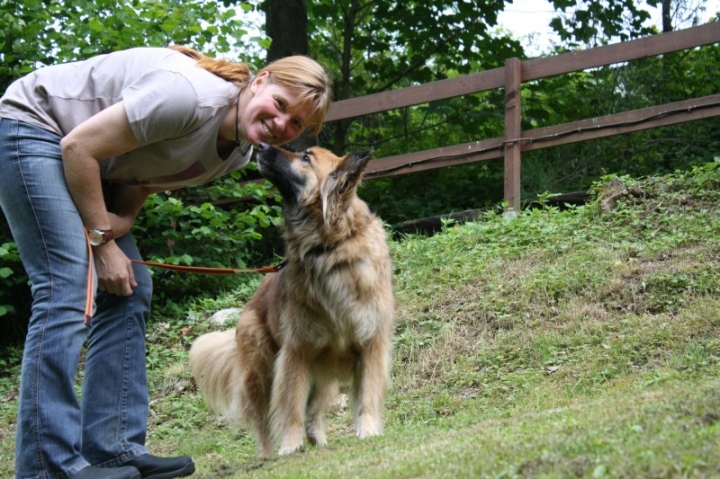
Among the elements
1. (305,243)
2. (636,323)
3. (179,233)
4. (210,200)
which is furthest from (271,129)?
(210,200)

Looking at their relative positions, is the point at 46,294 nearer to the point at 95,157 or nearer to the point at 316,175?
the point at 95,157

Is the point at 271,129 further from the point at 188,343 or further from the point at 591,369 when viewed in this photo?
the point at 188,343

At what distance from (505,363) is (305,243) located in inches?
78.4

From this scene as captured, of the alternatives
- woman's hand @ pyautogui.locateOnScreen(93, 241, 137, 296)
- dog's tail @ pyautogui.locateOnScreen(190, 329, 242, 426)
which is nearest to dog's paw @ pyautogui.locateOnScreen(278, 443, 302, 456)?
dog's tail @ pyautogui.locateOnScreen(190, 329, 242, 426)

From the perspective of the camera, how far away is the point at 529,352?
5.57 meters

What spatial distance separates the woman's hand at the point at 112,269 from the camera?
3.09 meters

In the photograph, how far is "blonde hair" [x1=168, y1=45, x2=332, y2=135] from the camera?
10.5 feet

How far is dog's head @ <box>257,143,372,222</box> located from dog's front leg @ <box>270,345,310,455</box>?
0.76 metres

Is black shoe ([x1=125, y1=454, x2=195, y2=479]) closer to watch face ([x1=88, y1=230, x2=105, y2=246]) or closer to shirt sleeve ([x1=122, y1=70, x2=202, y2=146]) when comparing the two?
watch face ([x1=88, y1=230, x2=105, y2=246])

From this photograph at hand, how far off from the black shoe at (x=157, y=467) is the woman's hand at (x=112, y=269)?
2.28 feet

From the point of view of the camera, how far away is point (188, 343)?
730 centimetres

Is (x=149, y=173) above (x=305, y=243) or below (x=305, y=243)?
above

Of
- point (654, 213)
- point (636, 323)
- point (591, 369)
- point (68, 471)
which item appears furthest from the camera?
point (654, 213)

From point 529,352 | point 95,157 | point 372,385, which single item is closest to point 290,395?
point 372,385
